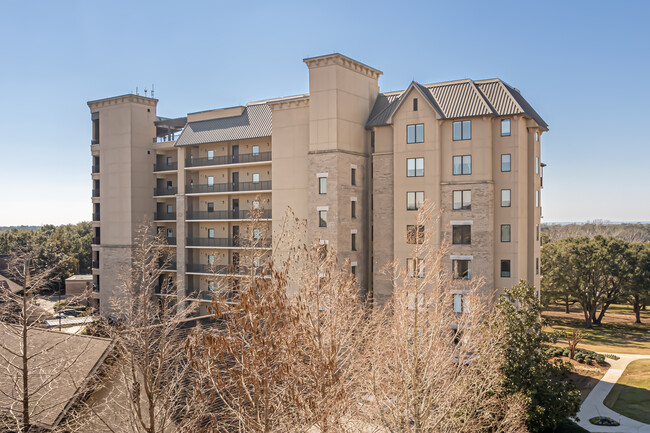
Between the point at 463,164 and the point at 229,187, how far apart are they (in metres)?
22.5

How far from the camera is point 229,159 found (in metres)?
51.0

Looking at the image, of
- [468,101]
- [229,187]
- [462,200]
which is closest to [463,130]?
[468,101]

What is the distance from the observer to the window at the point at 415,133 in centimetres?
4056

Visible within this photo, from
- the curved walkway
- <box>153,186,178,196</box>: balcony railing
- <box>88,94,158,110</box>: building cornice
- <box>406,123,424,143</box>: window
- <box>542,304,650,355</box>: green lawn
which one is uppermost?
<box>88,94,158,110</box>: building cornice

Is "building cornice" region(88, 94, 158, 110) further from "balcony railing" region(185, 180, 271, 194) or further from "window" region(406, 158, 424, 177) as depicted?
"window" region(406, 158, 424, 177)

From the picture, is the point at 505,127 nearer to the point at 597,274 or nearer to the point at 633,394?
the point at 633,394

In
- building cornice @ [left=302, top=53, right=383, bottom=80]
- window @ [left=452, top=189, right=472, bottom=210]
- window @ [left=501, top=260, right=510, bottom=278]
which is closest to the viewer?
window @ [left=501, top=260, right=510, bottom=278]

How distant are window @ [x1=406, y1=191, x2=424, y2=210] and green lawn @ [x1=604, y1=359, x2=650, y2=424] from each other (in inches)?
710

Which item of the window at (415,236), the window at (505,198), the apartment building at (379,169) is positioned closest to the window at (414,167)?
the apartment building at (379,169)

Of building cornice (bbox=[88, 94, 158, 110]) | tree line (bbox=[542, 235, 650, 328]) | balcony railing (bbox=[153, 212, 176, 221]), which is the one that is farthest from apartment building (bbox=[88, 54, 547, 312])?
tree line (bbox=[542, 235, 650, 328])

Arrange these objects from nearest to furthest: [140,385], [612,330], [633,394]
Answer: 1. [140,385]
2. [633,394]
3. [612,330]

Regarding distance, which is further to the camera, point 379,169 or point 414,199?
point 379,169

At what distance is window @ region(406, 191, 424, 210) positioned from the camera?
4059 cm

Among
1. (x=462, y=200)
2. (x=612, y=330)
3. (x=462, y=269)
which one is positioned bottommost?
(x=612, y=330)
